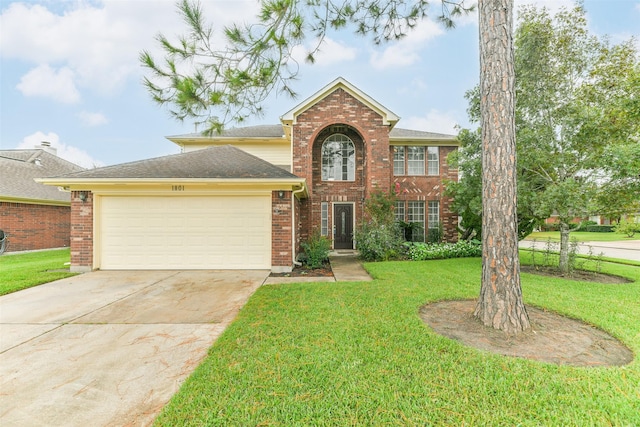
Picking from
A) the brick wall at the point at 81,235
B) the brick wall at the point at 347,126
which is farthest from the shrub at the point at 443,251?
the brick wall at the point at 81,235

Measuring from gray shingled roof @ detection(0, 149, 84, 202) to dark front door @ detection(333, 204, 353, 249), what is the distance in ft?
41.1

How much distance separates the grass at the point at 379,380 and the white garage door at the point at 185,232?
3.68 m

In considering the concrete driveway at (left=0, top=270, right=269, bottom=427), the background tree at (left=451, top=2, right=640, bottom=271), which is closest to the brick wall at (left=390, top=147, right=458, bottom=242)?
the background tree at (left=451, top=2, right=640, bottom=271)

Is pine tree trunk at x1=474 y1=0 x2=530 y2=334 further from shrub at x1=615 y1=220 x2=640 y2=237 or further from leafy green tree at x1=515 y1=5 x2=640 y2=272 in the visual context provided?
shrub at x1=615 y1=220 x2=640 y2=237

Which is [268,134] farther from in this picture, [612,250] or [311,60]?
[612,250]

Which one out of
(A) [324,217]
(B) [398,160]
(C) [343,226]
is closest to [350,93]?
(B) [398,160]

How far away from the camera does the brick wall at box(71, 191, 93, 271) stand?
7375 mm

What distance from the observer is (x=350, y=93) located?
11.1 meters

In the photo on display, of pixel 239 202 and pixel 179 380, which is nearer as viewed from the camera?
pixel 179 380

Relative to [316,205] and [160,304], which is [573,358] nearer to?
[160,304]

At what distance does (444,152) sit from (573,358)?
11.4m

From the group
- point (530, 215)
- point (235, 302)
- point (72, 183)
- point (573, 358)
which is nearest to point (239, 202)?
point (235, 302)

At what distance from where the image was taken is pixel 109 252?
757 cm

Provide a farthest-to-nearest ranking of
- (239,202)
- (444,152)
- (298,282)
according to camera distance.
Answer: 1. (444,152)
2. (239,202)
3. (298,282)
